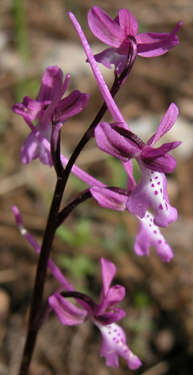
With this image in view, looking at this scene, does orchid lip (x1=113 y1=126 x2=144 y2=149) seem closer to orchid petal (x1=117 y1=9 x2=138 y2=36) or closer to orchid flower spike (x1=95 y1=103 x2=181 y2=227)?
orchid flower spike (x1=95 y1=103 x2=181 y2=227)

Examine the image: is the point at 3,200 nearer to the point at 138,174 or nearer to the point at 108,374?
the point at 138,174

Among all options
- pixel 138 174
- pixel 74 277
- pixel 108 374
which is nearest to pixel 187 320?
pixel 108 374

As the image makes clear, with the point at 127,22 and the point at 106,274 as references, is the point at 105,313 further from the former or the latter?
the point at 127,22

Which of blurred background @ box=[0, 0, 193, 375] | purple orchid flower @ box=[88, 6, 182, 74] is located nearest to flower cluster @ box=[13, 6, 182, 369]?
purple orchid flower @ box=[88, 6, 182, 74]

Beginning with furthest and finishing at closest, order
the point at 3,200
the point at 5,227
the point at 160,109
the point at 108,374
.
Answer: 1. the point at 160,109
2. the point at 3,200
3. the point at 5,227
4. the point at 108,374

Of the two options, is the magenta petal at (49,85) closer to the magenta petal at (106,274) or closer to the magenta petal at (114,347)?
the magenta petal at (106,274)
